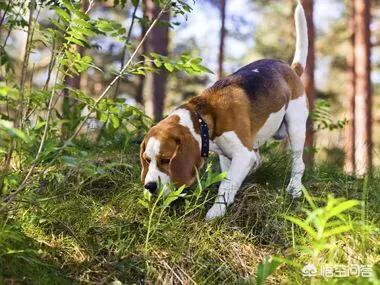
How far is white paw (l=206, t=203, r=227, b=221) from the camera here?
12.0ft

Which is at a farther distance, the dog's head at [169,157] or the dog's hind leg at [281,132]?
the dog's hind leg at [281,132]

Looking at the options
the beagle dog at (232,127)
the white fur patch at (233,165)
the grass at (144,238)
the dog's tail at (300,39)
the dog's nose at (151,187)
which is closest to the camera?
the grass at (144,238)

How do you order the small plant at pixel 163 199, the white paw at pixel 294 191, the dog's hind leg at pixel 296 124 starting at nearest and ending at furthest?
the small plant at pixel 163 199, the white paw at pixel 294 191, the dog's hind leg at pixel 296 124

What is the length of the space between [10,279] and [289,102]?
317 cm

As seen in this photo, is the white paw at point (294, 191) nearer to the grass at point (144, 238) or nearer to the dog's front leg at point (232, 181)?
the grass at point (144, 238)

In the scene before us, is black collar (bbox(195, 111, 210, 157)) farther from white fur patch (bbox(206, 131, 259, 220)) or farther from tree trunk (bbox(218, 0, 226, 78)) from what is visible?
tree trunk (bbox(218, 0, 226, 78))

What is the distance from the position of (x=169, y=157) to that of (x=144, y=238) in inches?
24.1

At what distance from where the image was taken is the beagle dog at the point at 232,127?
3.63 metres

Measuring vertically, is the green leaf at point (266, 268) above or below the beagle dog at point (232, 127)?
below

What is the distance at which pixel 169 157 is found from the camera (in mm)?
3605

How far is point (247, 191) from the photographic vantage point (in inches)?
160

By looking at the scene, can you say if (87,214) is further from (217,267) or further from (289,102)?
(289,102)

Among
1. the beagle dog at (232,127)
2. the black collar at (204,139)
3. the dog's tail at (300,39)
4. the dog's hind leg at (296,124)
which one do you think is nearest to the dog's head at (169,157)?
the beagle dog at (232,127)

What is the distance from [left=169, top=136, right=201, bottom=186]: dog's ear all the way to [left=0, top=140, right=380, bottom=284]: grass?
230mm
